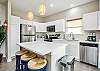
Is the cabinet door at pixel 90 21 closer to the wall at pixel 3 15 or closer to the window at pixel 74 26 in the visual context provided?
the window at pixel 74 26

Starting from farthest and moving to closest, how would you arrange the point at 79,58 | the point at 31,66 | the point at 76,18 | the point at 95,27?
1. the point at 76,18
2. the point at 79,58
3. the point at 95,27
4. the point at 31,66

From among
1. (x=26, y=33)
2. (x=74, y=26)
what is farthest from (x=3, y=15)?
(x=74, y=26)

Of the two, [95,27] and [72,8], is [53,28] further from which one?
[95,27]

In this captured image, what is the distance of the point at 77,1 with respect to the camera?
4562 millimetres

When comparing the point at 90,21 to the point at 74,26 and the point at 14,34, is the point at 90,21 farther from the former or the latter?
the point at 14,34

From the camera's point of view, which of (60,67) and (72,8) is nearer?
(60,67)

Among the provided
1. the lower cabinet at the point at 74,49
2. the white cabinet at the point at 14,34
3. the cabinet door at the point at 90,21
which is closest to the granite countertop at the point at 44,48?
the lower cabinet at the point at 74,49

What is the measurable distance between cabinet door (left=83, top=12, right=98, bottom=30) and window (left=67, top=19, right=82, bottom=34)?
0.72m

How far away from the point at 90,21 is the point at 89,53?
1479mm

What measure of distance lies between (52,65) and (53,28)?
4740 millimetres

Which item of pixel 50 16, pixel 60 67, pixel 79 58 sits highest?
pixel 50 16

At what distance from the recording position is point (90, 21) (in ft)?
14.1

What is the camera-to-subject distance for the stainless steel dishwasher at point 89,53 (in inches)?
148

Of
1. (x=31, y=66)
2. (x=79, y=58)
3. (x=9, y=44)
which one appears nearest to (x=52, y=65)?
(x=31, y=66)
